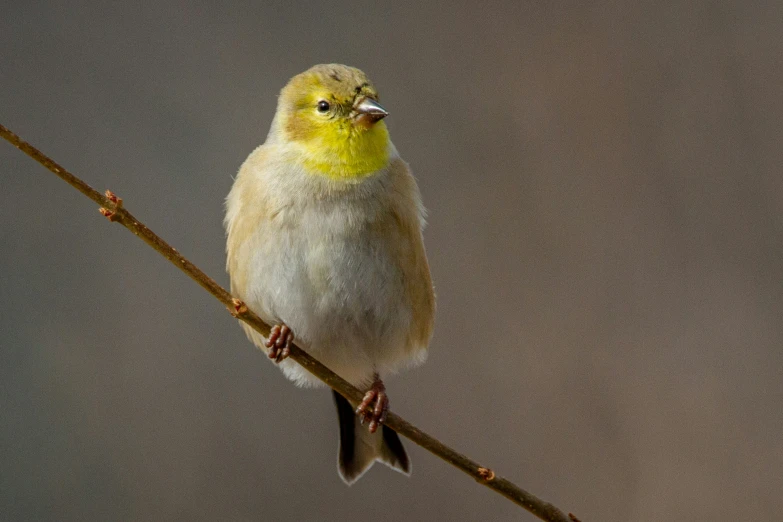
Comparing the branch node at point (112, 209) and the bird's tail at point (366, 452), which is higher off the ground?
the bird's tail at point (366, 452)

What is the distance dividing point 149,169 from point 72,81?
32cm

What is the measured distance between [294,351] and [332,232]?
0.28 metres

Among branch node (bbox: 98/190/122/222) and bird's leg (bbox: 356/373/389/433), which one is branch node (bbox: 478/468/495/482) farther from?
branch node (bbox: 98/190/122/222)

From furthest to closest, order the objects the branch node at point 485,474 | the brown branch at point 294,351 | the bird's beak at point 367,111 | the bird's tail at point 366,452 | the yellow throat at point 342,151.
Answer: the bird's tail at point 366,452 < the yellow throat at point 342,151 < the bird's beak at point 367,111 < the branch node at point 485,474 < the brown branch at point 294,351

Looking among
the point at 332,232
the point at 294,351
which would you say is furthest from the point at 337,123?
the point at 294,351

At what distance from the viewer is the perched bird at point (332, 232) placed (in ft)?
5.76

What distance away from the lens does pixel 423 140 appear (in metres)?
2.59

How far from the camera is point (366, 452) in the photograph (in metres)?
2.03

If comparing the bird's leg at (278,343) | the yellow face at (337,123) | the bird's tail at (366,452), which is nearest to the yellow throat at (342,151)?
the yellow face at (337,123)

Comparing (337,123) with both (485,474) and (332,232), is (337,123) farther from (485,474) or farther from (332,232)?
(485,474)

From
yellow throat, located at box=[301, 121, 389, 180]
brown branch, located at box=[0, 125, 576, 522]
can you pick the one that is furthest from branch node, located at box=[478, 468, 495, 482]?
yellow throat, located at box=[301, 121, 389, 180]

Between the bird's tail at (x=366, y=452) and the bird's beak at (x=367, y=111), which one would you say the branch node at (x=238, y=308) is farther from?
the bird's tail at (x=366, y=452)

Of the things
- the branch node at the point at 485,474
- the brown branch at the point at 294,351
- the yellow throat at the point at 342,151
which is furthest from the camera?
the yellow throat at the point at 342,151

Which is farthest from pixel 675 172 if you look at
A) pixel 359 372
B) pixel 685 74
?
pixel 359 372
